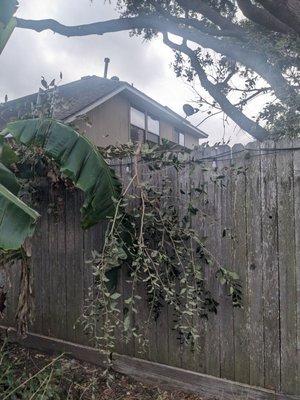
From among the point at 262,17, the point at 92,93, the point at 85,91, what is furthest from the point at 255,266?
the point at 85,91

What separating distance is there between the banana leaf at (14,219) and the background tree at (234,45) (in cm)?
503

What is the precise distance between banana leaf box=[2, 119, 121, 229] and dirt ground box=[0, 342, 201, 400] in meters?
1.36

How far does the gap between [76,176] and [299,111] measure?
5659 mm

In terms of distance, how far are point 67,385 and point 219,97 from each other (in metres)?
9.61

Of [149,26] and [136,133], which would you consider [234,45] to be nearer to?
[149,26]

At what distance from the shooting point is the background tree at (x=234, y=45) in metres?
8.02

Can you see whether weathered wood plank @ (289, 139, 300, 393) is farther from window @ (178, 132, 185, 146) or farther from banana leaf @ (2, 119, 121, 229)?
window @ (178, 132, 185, 146)

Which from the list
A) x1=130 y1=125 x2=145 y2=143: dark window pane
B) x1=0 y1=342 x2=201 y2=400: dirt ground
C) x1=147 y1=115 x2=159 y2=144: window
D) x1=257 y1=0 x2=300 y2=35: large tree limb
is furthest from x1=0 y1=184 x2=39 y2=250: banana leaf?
x1=147 y1=115 x2=159 y2=144: window

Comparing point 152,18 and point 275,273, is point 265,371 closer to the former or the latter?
point 275,273

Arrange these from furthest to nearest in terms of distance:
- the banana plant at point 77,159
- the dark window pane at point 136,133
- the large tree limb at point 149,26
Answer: the dark window pane at point 136,133 → the large tree limb at point 149,26 → the banana plant at point 77,159

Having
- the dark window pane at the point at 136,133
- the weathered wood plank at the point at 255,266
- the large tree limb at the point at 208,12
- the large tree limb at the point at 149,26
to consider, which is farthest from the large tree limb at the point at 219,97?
the weathered wood plank at the point at 255,266

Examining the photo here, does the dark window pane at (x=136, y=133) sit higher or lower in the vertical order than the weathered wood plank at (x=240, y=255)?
higher

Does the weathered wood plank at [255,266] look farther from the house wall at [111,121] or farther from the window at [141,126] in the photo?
the window at [141,126]

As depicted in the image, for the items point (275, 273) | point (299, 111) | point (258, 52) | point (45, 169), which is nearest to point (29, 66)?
point (258, 52)
